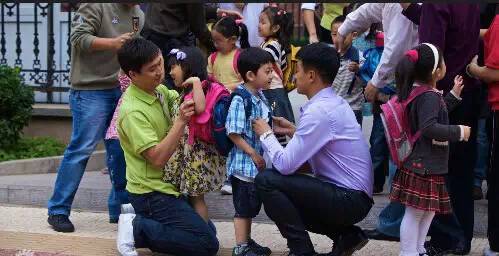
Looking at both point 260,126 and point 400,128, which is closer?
point 400,128

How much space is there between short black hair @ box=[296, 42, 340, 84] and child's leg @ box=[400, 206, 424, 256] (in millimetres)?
895

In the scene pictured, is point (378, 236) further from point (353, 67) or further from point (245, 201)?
point (353, 67)

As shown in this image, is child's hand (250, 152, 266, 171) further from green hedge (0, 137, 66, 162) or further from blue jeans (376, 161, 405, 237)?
green hedge (0, 137, 66, 162)

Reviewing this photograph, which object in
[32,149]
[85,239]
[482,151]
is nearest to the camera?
[85,239]

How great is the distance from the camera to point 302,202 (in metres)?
5.63

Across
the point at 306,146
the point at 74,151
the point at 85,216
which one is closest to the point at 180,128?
the point at 306,146

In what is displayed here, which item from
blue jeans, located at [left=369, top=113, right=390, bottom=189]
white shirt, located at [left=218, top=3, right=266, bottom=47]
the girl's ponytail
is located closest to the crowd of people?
blue jeans, located at [left=369, top=113, right=390, bottom=189]

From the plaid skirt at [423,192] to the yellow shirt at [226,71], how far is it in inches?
87.8

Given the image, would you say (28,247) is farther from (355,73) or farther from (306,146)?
(355,73)

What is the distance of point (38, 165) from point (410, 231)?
4.61 meters

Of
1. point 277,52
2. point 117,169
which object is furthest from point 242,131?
point 277,52

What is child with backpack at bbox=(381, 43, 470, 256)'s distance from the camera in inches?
216

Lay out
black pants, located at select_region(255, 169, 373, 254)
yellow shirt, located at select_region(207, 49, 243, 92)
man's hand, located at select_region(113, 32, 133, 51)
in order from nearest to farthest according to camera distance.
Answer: black pants, located at select_region(255, 169, 373, 254), man's hand, located at select_region(113, 32, 133, 51), yellow shirt, located at select_region(207, 49, 243, 92)

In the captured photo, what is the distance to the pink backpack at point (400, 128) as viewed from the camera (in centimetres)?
555
